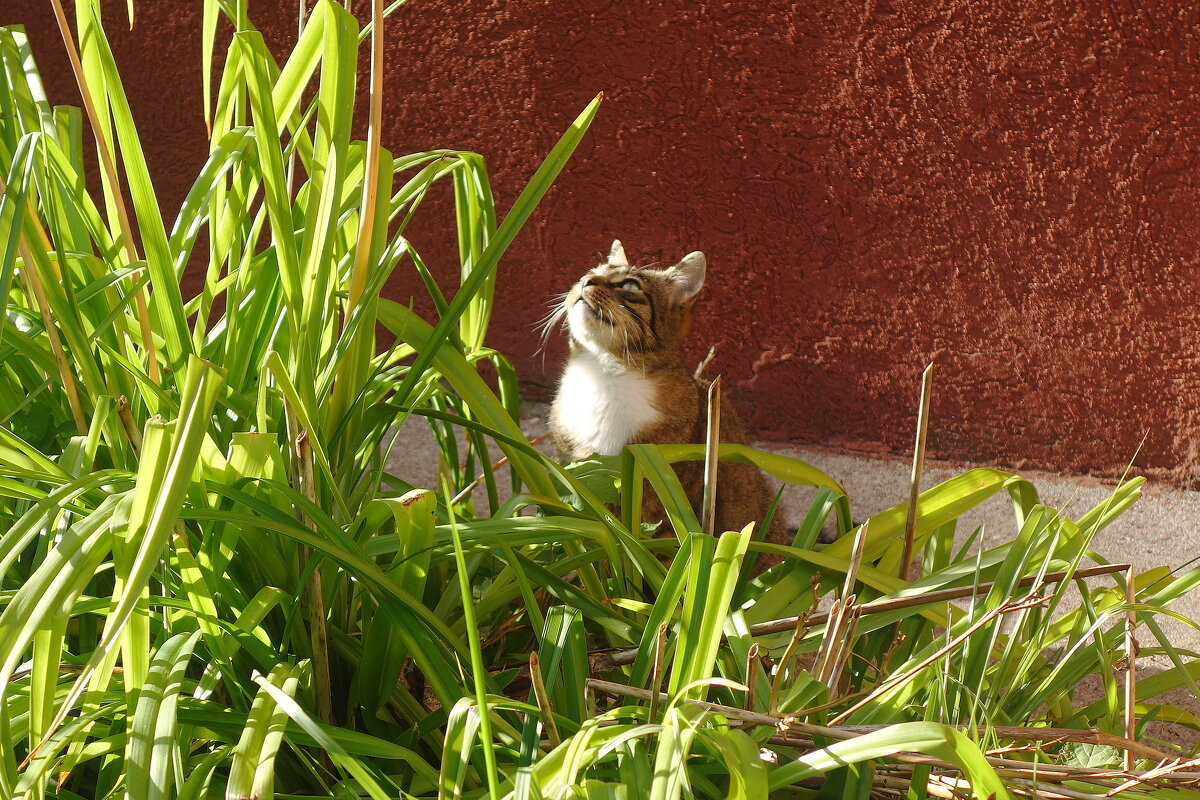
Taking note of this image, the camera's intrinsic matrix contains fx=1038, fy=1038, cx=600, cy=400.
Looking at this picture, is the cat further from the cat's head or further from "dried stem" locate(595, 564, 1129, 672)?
"dried stem" locate(595, 564, 1129, 672)

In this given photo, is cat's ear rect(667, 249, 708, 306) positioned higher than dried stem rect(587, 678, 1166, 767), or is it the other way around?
cat's ear rect(667, 249, 708, 306)

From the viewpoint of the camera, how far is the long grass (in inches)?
33.4

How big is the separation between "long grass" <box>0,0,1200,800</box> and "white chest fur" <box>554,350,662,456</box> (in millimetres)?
905

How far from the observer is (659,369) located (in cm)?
238

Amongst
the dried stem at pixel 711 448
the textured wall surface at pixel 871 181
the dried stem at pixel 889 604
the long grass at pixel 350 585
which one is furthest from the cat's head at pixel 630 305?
the dried stem at pixel 889 604

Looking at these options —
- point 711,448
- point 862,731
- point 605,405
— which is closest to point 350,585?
point 711,448

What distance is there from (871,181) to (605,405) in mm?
777

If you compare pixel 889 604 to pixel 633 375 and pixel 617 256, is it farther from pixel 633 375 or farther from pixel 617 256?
pixel 617 256

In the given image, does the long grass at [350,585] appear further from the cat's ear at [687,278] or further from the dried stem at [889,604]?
the cat's ear at [687,278]

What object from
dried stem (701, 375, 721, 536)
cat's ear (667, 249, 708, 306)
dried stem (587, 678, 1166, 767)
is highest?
cat's ear (667, 249, 708, 306)

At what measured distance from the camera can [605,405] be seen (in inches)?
91.1

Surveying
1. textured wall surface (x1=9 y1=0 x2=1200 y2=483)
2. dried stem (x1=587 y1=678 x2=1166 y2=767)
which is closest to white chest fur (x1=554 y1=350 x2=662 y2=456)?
textured wall surface (x1=9 y1=0 x2=1200 y2=483)

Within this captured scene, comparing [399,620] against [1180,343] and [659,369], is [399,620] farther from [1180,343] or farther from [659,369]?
[1180,343]

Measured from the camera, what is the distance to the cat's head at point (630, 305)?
2.28 m
